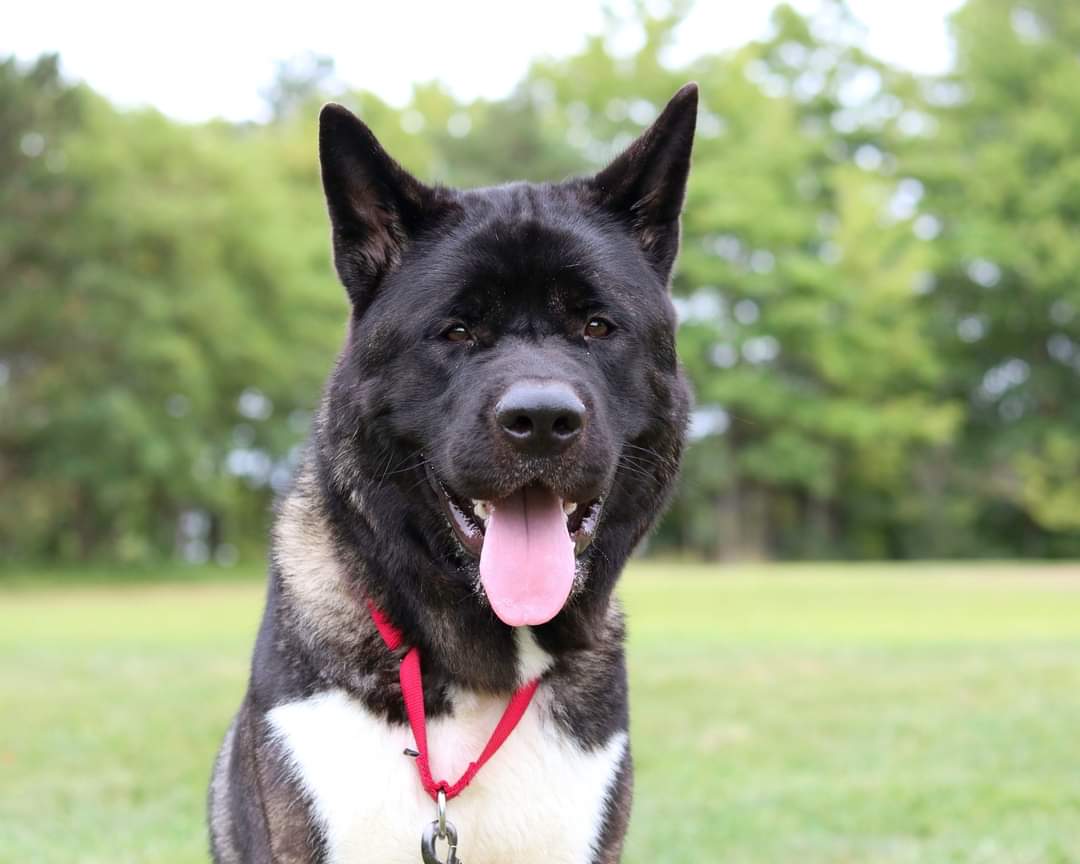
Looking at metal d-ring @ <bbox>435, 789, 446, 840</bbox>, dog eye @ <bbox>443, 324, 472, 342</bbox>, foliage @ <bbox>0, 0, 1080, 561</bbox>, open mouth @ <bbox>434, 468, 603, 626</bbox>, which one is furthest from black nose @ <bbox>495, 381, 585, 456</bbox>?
foliage @ <bbox>0, 0, 1080, 561</bbox>

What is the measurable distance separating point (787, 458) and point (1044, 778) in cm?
3276

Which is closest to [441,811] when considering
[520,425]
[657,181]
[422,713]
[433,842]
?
[433,842]

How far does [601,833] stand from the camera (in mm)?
3137

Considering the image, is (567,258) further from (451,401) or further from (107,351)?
(107,351)

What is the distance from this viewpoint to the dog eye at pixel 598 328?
3.30 metres

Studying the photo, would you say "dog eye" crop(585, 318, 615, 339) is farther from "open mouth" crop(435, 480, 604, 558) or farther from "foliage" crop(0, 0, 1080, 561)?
"foliage" crop(0, 0, 1080, 561)

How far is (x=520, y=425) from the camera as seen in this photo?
292 cm

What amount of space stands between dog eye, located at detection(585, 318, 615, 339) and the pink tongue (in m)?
0.47

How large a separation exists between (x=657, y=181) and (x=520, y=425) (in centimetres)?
105

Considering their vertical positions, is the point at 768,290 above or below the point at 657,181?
above

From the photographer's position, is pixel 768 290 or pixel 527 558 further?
pixel 768 290

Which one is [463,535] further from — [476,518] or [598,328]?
[598,328]

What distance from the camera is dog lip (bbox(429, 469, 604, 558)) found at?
3.08 meters

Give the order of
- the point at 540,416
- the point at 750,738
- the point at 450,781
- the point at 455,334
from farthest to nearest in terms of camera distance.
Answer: the point at 750,738 → the point at 455,334 → the point at 450,781 → the point at 540,416
